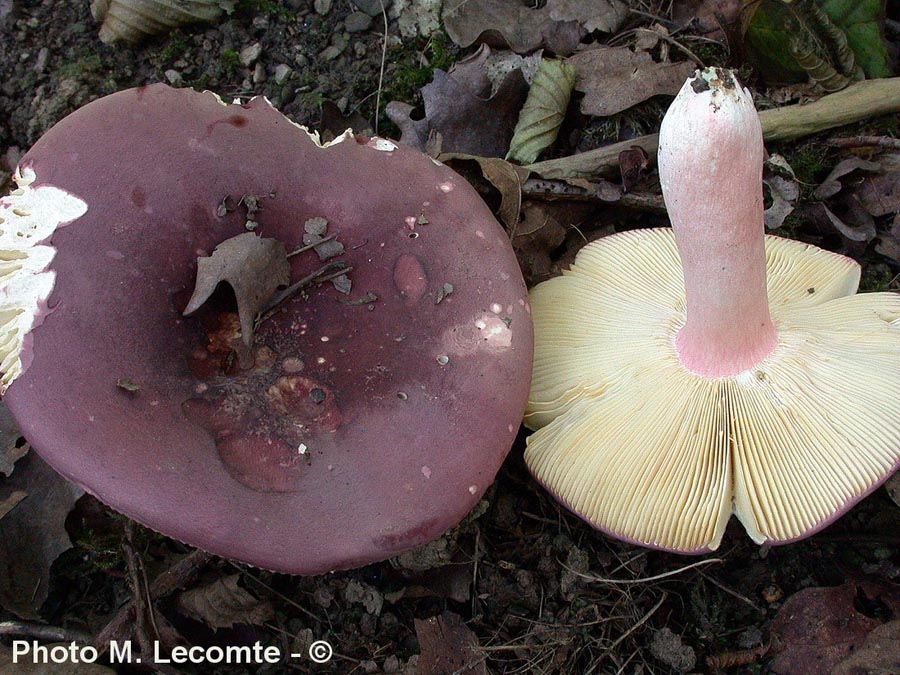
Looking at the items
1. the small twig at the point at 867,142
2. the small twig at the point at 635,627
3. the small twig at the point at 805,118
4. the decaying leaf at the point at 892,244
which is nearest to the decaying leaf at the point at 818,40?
the small twig at the point at 805,118

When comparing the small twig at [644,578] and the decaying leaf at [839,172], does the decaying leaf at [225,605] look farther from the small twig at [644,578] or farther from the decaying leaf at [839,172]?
the decaying leaf at [839,172]

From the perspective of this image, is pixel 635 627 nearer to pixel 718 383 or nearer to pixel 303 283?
pixel 718 383

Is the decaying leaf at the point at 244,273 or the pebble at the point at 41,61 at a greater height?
the pebble at the point at 41,61

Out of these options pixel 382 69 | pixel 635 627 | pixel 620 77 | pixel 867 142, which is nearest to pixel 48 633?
pixel 635 627

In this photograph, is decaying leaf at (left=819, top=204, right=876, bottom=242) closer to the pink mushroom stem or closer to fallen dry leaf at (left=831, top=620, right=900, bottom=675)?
the pink mushroom stem

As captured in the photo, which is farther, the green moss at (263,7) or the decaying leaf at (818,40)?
the green moss at (263,7)

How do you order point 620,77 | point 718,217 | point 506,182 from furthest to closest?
point 620,77, point 506,182, point 718,217
